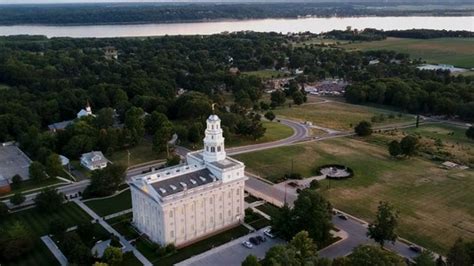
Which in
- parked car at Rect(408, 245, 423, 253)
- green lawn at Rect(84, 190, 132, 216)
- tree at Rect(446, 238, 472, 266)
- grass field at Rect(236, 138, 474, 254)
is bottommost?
green lawn at Rect(84, 190, 132, 216)

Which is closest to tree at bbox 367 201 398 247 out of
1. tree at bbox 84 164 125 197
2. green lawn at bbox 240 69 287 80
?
tree at bbox 84 164 125 197

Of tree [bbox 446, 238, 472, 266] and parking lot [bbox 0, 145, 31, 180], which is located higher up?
tree [bbox 446, 238, 472, 266]

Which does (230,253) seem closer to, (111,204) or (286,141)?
(111,204)

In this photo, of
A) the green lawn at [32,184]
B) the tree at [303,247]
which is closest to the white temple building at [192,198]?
the tree at [303,247]

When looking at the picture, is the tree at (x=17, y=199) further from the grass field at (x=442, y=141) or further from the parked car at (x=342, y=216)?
the grass field at (x=442, y=141)

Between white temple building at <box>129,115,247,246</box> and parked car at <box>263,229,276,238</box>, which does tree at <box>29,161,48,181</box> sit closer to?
white temple building at <box>129,115,247,246</box>

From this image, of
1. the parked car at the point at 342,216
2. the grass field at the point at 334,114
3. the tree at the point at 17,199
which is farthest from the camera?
the grass field at the point at 334,114
